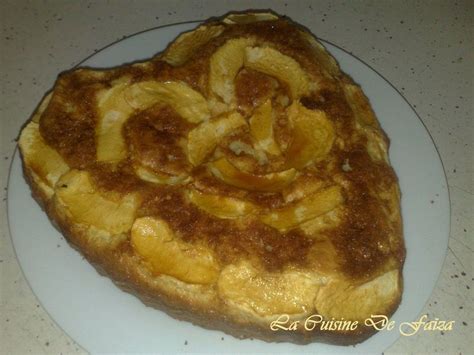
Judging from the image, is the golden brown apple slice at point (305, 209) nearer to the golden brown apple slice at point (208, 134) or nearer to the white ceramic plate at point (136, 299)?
the golden brown apple slice at point (208, 134)

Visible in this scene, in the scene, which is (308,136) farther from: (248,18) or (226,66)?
(248,18)

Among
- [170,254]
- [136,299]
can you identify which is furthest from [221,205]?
[136,299]

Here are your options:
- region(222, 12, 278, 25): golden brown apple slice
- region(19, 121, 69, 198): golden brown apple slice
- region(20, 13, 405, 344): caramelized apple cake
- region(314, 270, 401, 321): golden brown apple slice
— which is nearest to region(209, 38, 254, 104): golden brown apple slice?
region(20, 13, 405, 344): caramelized apple cake

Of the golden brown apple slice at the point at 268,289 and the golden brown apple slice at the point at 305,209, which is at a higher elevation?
the golden brown apple slice at the point at 305,209

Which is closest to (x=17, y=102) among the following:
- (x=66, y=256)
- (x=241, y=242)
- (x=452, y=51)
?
(x=66, y=256)

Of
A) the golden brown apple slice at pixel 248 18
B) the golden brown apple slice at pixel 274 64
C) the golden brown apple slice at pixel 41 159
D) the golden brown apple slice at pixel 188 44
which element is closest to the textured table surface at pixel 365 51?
the golden brown apple slice at pixel 41 159

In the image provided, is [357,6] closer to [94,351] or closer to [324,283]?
[324,283]

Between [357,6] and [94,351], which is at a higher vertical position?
[357,6]
